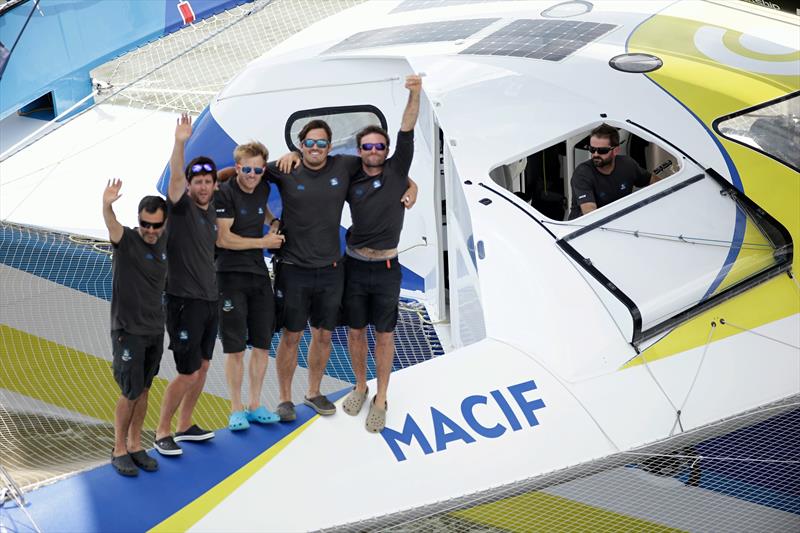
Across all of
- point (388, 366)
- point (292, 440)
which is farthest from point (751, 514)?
point (292, 440)

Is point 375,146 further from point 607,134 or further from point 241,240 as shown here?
point 607,134

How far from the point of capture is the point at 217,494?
5105 mm

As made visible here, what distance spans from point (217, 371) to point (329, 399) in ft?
4.72

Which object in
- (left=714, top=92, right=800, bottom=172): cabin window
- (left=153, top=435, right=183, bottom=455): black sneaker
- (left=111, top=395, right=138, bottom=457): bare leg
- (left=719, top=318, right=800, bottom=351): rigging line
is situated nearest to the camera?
(left=111, top=395, right=138, bottom=457): bare leg

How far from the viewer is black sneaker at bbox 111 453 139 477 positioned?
5.11 m

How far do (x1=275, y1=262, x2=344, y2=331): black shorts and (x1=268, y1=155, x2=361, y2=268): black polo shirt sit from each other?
5 centimetres

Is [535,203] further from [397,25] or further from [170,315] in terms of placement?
[170,315]

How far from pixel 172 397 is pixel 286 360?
1.80ft

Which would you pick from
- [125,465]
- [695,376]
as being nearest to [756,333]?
[695,376]

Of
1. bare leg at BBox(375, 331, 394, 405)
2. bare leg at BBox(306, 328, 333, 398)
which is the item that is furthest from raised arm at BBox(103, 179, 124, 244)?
bare leg at BBox(375, 331, 394, 405)

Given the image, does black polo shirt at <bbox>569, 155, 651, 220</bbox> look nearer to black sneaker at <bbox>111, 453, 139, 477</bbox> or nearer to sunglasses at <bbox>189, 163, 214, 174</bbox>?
sunglasses at <bbox>189, 163, 214, 174</bbox>

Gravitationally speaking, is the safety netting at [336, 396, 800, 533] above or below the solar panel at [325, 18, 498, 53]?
below

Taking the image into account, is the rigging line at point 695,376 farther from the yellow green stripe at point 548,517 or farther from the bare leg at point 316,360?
the bare leg at point 316,360

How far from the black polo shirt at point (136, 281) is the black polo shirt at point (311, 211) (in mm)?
617
